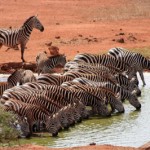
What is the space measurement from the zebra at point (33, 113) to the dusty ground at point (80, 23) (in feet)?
37.6

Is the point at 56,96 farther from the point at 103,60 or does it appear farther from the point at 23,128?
the point at 103,60

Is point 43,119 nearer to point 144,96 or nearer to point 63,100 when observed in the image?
point 63,100

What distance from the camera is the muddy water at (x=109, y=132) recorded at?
16.3 meters

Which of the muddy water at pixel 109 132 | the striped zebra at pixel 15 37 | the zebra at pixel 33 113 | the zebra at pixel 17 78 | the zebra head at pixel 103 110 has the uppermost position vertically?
the striped zebra at pixel 15 37

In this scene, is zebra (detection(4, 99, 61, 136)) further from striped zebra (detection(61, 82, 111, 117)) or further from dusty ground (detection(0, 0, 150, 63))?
dusty ground (detection(0, 0, 150, 63))

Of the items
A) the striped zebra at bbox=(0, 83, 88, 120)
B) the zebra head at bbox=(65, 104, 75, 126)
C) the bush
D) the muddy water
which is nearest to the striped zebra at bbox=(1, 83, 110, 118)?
the striped zebra at bbox=(0, 83, 88, 120)

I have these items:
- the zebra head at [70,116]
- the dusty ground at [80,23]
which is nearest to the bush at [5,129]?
the zebra head at [70,116]

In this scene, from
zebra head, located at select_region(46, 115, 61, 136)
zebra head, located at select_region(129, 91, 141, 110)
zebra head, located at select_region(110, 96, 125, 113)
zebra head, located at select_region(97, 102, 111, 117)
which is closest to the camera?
zebra head, located at select_region(46, 115, 61, 136)

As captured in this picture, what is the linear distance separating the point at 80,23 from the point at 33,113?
22.2m

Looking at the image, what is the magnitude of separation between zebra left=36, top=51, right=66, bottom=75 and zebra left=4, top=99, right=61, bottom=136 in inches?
293

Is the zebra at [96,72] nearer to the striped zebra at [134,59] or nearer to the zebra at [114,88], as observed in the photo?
the zebra at [114,88]

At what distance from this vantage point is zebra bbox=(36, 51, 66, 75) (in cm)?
2506

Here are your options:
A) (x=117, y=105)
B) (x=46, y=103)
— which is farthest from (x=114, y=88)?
(x=46, y=103)

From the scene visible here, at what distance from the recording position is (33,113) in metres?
17.4
